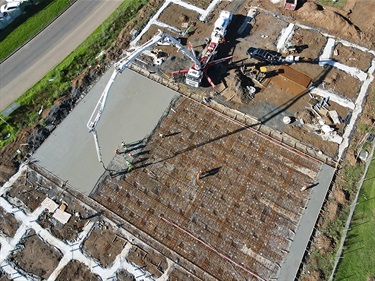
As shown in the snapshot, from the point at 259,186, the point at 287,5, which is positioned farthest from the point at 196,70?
the point at 287,5

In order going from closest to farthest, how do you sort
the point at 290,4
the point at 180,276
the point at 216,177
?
the point at 180,276
the point at 216,177
the point at 290,4

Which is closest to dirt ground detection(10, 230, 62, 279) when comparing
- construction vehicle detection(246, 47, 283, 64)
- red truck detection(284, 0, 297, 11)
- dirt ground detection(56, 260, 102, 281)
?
dirt ground detection(56, 260, 102, 281)

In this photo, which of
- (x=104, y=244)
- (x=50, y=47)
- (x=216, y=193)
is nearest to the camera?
(x=104, y=244)

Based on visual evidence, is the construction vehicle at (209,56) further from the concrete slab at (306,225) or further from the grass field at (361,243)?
the grass field at (361,243)

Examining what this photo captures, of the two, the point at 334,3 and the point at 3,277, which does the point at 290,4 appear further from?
the point at 3,277

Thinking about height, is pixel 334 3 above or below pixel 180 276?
above

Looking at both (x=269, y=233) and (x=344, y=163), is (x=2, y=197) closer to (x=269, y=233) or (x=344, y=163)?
(x=269, y=233)

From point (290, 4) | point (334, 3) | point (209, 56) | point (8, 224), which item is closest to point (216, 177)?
point (209, 56)
